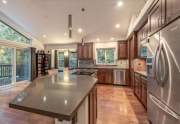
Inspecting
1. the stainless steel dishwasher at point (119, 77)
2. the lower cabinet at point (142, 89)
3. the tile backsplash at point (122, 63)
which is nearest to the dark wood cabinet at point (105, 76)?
the stainless steel dishwasher at point (119, 77)

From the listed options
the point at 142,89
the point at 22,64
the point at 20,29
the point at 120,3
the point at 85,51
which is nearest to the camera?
the point at 142,89

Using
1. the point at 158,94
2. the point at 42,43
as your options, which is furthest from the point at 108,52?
the point at 158,94

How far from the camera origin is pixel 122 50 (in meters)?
6.67

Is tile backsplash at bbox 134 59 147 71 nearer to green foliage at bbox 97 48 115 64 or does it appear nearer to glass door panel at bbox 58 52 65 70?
green foliage at bbox 97 48 115 64

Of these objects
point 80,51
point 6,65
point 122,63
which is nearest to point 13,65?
point 6,65

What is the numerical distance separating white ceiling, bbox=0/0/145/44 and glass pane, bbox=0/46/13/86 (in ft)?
4.70

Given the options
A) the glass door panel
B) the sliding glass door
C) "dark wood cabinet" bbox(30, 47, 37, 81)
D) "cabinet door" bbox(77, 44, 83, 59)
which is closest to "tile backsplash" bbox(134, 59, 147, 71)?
"cabinet door" bbox(77, 44, 83, 59)

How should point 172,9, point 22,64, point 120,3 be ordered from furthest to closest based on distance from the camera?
point 22,64
point 120,3
point 172,9

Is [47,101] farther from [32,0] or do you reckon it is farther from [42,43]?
→ [42,43]

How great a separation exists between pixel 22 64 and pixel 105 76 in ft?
Result: 15.0

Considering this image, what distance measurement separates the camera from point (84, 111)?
1640 mm

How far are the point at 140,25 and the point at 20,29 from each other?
5.66 meters

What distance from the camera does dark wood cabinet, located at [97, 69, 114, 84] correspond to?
6626 mm

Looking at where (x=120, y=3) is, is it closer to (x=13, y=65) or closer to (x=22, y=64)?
(x=13, y=65)
